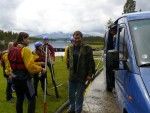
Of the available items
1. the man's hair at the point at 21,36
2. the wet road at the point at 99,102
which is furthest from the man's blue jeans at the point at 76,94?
the man's hair at the point at 21,36

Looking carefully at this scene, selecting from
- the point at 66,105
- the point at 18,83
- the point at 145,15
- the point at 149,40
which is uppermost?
A: the point at 145,15

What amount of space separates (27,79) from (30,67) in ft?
1.07

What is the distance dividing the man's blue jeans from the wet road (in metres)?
0.83

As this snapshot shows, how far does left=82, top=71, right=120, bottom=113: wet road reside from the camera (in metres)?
9.54

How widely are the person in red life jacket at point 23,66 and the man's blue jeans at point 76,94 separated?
52.1 inches

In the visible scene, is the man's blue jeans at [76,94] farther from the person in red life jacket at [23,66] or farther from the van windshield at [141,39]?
the van windshield at [141,39]

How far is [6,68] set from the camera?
1001 cm

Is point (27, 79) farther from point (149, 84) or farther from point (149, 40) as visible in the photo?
point (149, 84)

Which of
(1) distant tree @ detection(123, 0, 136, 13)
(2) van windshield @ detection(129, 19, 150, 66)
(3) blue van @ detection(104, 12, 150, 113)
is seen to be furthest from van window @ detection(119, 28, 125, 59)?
(1) distant tree @ detection(123, 0, 136, 13)

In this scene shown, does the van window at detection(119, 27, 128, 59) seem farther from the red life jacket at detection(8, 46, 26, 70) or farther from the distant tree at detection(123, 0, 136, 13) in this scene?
the distant tree at detection(123, 0, 136, 13)

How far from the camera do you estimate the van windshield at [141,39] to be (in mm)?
5443

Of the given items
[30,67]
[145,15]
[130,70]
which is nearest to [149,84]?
[130,70]

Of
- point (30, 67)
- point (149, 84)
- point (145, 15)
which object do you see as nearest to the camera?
point (149, 84)

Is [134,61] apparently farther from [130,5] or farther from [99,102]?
[130,5]
